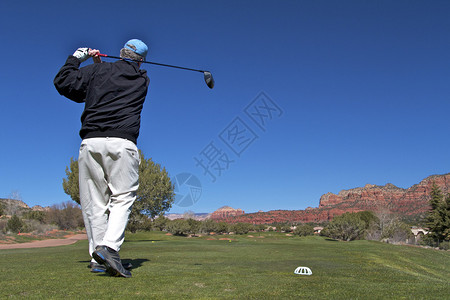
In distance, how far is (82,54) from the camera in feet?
12.7

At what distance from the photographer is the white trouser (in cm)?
336

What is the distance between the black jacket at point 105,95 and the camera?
3453 millimetres

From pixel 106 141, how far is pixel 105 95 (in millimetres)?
510

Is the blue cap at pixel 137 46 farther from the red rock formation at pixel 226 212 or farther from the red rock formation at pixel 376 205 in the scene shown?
the red rock formation at pixel 226 212

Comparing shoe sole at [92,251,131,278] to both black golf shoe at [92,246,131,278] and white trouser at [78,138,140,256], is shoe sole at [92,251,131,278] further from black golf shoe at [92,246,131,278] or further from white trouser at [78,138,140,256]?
white trouser at [78,138,140,256]

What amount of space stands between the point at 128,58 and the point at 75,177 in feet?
95.7

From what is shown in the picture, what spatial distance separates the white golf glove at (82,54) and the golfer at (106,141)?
114 millimetres

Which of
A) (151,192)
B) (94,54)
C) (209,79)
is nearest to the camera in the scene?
(94,54)

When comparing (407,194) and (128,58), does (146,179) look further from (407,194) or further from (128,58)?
(407,194)

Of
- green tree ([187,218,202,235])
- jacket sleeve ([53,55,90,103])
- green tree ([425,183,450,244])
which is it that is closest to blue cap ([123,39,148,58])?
jacket sleeve ([53,55,90,103])

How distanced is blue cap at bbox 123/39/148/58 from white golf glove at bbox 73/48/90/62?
1.45 ft

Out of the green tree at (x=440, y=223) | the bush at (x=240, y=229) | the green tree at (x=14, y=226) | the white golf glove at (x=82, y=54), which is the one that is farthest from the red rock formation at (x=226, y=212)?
the white golf glove at (x=82, y=54)

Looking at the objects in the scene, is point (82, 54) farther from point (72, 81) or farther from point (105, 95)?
point (105, 95)

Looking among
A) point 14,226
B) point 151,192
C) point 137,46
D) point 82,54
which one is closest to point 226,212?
point 14,226
